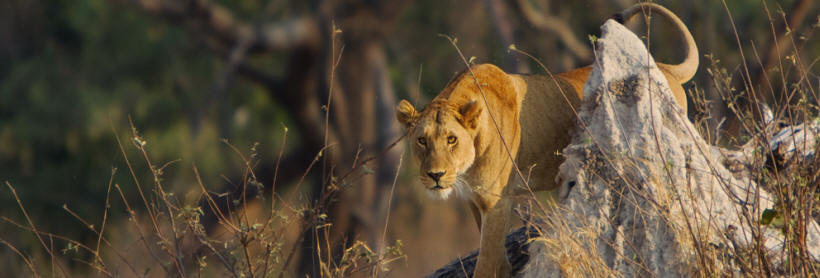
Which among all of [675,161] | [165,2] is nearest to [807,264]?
[675,161]

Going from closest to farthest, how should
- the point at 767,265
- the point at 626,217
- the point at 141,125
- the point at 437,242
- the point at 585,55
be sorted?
1. the point at 767,265
2. the point at 626,217
3. the point at 585,55
4. the point at 141,125
5. the point at 437,242

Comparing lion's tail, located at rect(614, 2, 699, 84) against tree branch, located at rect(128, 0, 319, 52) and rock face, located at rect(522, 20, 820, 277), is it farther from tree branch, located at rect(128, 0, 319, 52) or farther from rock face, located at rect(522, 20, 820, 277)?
tree branch, located at rect(128, 0, 319, 52)

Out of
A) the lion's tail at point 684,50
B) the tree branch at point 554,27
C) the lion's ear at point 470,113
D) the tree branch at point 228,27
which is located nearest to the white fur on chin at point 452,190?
the lion's ear at point 470,113

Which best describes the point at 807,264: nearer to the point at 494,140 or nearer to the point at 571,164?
the point at 571,164

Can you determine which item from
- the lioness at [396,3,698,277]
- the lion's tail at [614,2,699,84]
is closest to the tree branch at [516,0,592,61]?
the lion's tail at [614,2,699,84]

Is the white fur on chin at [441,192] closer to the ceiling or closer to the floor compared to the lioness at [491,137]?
closer to the floor

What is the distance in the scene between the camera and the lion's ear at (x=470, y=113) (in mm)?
4000

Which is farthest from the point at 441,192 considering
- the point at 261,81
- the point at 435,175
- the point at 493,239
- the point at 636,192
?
the point at 261,81

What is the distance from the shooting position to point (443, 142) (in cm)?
398

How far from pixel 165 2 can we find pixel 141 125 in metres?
2.80

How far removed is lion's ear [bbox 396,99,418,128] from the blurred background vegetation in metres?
6.81

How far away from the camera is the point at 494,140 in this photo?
13.6 feet

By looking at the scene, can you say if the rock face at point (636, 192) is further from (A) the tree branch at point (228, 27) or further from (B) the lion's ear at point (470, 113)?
(A) the tree branch at point (228, 27)

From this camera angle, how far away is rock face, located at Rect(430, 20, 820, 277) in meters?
3.75
